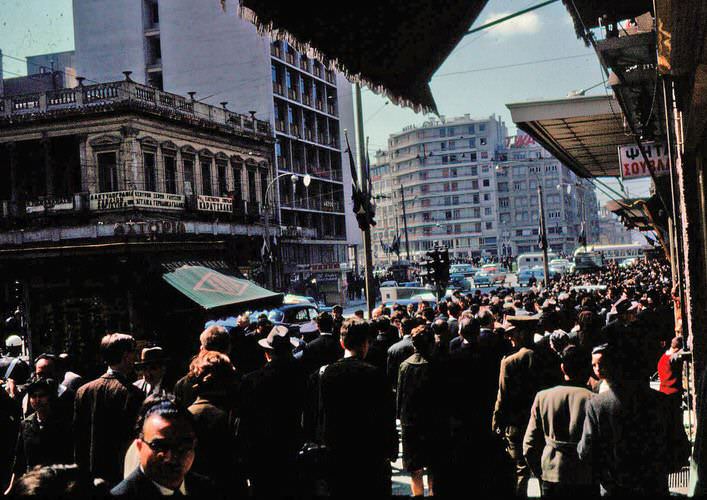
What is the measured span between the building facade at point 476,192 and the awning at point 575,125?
339 ft

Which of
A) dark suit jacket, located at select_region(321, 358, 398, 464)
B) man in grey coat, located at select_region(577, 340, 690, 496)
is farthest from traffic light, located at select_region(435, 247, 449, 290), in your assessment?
man in grey coat, located at select_region(577, 340, 690, 496)

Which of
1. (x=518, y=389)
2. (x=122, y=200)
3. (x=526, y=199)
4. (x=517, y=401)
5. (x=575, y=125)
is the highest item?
(x=526, y=199)

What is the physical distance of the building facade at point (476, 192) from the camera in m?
120

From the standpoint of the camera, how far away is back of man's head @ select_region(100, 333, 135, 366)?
17.0 feet

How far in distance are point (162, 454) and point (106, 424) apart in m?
2.17

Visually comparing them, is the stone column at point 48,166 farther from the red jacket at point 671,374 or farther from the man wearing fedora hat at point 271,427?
the red jacket at point 671,374

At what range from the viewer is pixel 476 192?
4742 inches

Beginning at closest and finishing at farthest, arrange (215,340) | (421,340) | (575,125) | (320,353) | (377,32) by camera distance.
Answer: (377,32) < (215,340) < (421,340) < (320,353) < (575,125)

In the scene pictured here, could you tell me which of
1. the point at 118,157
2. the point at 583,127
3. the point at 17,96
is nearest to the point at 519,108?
the point at 583,127

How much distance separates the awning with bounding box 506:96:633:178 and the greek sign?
0.53 meters

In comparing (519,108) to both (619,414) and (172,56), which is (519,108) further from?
(172,56)

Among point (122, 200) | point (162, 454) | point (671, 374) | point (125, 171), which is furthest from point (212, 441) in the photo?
point (125, 171)

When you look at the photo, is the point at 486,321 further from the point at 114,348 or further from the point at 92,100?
the point at 92,100

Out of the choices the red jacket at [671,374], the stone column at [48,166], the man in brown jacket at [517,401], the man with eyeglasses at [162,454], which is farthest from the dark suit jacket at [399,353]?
the stone column at [48,166]
